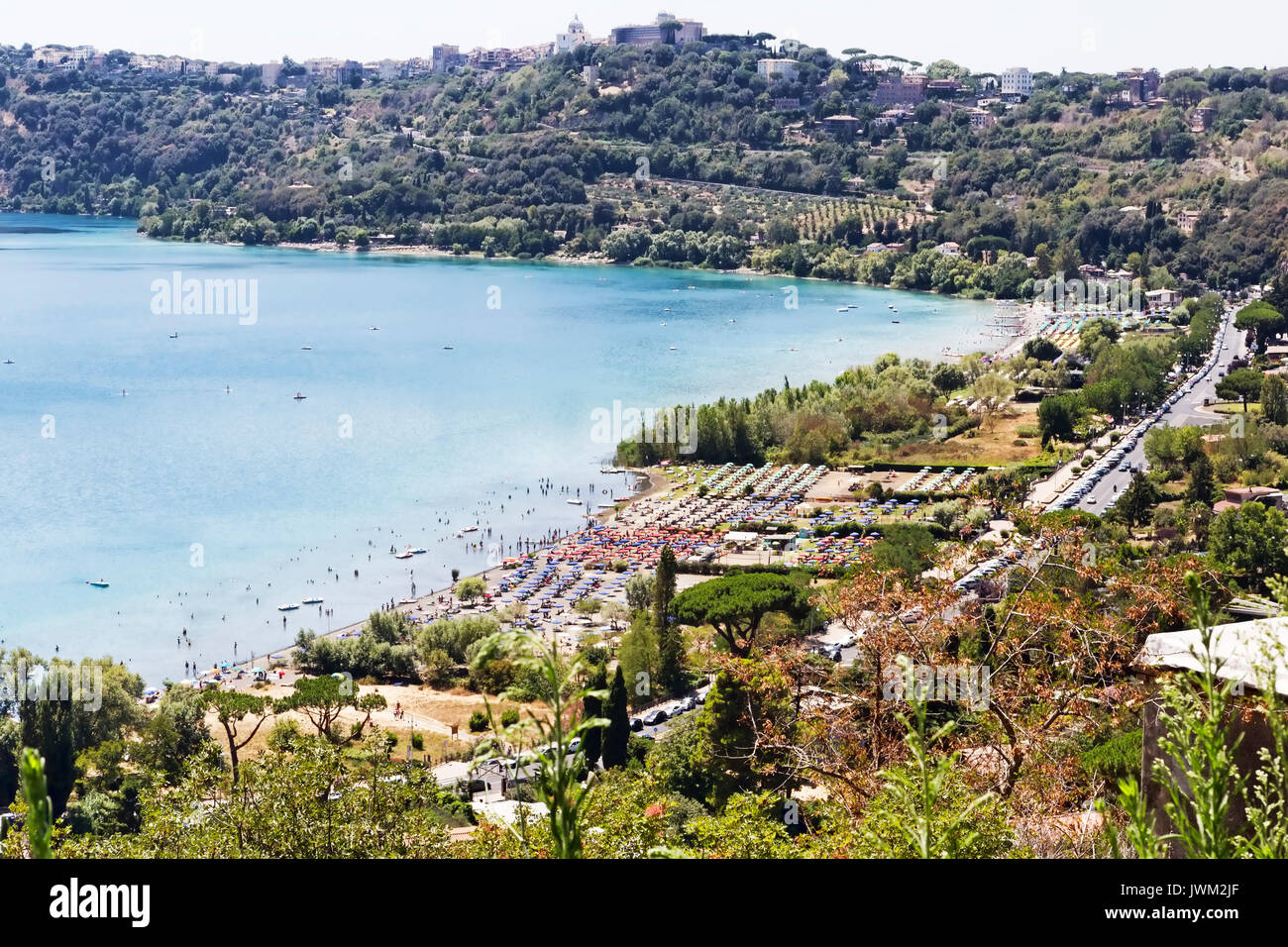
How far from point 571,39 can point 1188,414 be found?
66345 mm

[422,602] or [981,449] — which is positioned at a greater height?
[981,449]

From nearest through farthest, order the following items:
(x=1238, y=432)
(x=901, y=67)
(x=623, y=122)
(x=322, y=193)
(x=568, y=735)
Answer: (x=568, y=735)
(x=1238, y=432)
(x=322, y=193)
(x=623, y=122)
(x=901, y=67)

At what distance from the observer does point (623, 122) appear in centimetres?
7356

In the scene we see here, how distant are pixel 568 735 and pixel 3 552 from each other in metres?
21.1

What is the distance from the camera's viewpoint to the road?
20750mm

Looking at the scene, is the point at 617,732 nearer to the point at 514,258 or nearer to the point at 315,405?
the point at 315,405

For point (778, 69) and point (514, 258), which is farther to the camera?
point (778, 69)

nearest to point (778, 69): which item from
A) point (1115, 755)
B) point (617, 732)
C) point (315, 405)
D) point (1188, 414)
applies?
point (315, 405)

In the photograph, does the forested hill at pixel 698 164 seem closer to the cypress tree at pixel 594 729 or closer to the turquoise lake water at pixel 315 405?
the turquoise lake water at pixel 315 405

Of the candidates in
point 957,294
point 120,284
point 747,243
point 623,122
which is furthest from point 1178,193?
point 120,284

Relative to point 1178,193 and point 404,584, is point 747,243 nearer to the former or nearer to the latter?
point 1178,193

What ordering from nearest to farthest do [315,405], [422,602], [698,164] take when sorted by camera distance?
1. [422,602]
2. [315,405]
3. [698,164]

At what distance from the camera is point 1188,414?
26.3 m
